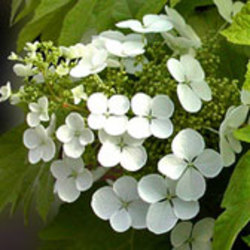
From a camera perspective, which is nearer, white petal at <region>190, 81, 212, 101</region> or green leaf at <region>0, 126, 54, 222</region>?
white petal at <region>190, 81, 212, 101</region>

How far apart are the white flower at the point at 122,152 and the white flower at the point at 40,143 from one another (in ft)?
0.17

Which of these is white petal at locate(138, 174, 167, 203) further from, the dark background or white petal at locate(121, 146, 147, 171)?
the dark background

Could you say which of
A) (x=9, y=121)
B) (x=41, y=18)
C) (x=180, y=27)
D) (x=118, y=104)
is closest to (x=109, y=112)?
(x=118, y=104)

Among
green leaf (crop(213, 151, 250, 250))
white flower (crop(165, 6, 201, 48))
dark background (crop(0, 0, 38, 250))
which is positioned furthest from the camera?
dark background (crop(0, 0, 38, 250))

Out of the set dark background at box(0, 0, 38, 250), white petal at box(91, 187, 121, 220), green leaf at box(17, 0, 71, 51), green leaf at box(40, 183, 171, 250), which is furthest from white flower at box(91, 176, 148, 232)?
dark background at box(0, 0, 38, 250)

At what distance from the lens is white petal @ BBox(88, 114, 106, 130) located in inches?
19.2

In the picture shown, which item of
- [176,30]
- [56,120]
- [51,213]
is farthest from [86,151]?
[51,213]

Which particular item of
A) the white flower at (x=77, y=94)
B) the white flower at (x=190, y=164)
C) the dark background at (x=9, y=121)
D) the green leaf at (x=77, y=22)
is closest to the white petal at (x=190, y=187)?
the white flower at (x=190, y=164)

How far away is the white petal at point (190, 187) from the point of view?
0.48 metres

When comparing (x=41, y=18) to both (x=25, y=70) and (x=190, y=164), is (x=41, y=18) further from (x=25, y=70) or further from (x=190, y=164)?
(x=190, y=164)

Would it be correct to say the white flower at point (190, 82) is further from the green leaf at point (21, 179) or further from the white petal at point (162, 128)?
the green leaf at point (21, 179)

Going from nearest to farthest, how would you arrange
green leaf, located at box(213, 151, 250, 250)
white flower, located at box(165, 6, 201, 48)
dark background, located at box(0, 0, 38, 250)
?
green leaf, located at box(213, 151, 250, 250) < white flower, located at box(165, 6, 201, 48) < dark background, located at box(0, 0, 38, 250)

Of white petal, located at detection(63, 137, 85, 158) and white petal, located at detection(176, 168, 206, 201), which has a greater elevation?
white petal, located at detection(63, 137, 85, 158)

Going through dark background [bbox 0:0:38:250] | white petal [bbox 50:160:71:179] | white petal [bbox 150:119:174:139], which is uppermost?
white petal [bbox 150:119:174:139]
